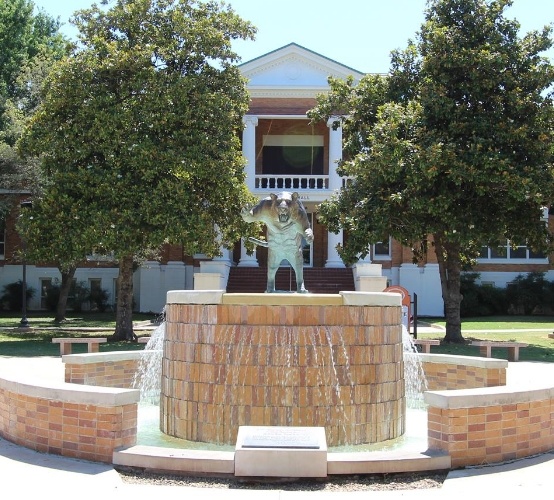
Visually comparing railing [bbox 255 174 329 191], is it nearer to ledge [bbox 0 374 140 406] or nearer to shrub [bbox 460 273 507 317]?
shrub [bbox 460 273 507 317]

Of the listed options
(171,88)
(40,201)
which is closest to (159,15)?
(171,88)

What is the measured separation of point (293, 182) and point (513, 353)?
20.2m

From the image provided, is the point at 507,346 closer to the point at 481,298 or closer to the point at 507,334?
the point at 507,334

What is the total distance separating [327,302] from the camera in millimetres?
8453

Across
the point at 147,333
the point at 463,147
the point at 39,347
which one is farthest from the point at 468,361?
the point at 147,333

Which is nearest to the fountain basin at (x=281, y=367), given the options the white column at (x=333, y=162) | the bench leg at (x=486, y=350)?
the bench leg at (x=486, y=350)

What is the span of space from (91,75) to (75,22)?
285cm

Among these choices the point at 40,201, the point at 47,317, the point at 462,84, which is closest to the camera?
the point at 462,84

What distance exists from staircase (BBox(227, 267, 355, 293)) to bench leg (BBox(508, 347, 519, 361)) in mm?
13758

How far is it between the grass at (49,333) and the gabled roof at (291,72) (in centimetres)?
1180

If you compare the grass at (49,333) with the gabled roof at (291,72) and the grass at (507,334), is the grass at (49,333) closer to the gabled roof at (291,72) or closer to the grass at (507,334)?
the grass at (507,334)

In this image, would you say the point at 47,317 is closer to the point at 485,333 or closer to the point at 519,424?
the point at 485,333

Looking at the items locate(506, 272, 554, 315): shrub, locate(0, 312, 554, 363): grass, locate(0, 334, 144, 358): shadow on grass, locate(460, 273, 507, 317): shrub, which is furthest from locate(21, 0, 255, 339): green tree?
locate(506, 272, 554, 315): shrub

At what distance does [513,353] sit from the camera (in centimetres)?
1658
